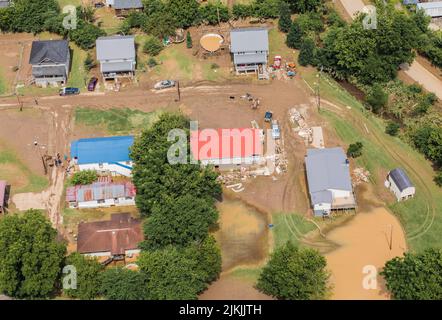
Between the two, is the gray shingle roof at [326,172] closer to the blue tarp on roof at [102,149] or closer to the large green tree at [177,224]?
the large green tree at [177,224]

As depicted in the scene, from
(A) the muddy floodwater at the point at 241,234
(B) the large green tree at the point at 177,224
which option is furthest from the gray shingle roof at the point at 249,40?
(B) the large green tree at the point at 177,224

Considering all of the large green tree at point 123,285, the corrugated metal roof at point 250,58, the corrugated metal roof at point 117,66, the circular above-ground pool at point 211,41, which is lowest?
the large green tree at point 123,285

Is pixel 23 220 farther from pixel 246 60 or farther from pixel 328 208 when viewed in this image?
pixel 246 60

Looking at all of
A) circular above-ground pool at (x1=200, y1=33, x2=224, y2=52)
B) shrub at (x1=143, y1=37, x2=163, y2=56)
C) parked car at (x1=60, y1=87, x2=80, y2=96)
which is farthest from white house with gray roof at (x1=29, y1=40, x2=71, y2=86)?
circular above-ground pool at (x1=200, y1=33, x2=224, y2=52)

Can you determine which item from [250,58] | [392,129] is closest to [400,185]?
[392,129]

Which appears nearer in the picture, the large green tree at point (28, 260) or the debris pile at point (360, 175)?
the large green tree at point (28, 260)

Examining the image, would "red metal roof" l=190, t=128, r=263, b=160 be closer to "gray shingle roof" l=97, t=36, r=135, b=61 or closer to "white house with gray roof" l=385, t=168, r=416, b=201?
"white house with gray roof" l=385, t=168, r=416, b=201
